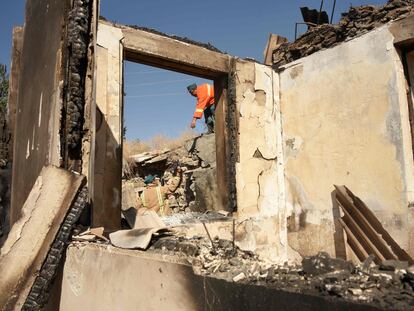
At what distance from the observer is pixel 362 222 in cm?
411

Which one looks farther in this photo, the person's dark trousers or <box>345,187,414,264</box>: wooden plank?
the person's dark trousers

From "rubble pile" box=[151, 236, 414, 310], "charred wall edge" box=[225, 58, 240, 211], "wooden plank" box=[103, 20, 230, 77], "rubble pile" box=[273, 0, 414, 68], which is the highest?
"rubble pile" box=[273, 0, 414, 68]

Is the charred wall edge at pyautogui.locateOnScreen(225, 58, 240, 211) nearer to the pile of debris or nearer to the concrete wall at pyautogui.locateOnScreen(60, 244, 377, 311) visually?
the pile of debris

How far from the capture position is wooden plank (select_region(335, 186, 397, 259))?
3.71 metres

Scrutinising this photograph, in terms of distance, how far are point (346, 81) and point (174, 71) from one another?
7.59 ft

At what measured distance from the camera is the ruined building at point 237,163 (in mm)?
1812

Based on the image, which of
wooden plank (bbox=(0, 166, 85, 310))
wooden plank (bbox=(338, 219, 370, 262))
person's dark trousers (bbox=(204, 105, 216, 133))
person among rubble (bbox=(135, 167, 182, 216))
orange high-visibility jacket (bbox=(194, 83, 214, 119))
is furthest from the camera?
person among rubble (bbox=(135, 167, 182, 216))

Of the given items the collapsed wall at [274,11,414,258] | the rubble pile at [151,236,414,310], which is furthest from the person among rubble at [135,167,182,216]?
the rubble pile at [151,236,414,310]

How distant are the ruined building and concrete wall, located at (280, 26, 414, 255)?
2cm

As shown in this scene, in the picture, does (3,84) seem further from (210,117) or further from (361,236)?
(361,236)

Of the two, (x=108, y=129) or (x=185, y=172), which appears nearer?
(x=108, y=129)

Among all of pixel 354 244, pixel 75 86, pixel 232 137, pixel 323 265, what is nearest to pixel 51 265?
pixel 75 86

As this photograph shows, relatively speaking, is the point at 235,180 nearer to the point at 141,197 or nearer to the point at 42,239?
the point at 42,239

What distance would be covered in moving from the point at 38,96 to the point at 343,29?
394cm
